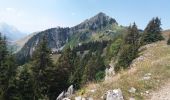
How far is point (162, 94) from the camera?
19.3 metres

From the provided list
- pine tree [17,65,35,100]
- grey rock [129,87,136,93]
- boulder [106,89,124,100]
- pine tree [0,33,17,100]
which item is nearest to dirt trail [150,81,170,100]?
grey rock [129,87,136,93]

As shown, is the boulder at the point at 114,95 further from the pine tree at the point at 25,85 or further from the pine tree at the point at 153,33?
the pine tree at the point at 153,33

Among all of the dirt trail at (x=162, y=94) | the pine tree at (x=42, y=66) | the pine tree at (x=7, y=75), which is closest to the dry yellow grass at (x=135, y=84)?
the dirt trail at (x=162, y=94)

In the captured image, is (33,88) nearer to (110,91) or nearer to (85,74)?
(110,91)

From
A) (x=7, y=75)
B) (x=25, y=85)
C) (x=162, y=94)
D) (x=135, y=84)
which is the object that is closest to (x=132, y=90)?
(x=135, y=84)

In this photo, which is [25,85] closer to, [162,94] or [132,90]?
[132,90]

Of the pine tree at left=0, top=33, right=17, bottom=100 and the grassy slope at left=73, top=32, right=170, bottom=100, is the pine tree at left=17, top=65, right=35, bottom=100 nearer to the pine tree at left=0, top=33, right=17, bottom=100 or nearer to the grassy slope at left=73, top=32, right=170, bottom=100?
the pine tree at left=0, top=33, right=17, bottom=100

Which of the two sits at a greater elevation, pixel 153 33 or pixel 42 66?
pixel 153 33

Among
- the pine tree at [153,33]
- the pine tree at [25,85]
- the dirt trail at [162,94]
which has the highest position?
the pine tree at [153,33]

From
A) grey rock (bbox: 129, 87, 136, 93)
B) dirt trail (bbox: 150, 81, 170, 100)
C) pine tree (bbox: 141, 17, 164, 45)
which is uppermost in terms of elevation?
pine tree (bbox: 141, 17, 164, 45)

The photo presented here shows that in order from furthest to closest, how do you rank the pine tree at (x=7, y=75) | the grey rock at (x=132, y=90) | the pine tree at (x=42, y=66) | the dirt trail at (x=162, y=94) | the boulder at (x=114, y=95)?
the pine tree at (x=42, y=66) → the pine tree at (x=7, y=75) → the grey rock at (x=132, y=90) → the dirt trail at (x=162, y=94) → the boulder at (x=114, y=95)

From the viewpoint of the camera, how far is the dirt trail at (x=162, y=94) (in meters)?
18.6

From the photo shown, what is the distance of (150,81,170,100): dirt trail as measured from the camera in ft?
61.0

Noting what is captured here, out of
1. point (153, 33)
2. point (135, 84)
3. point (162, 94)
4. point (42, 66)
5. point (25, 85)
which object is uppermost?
point (153, 33)
